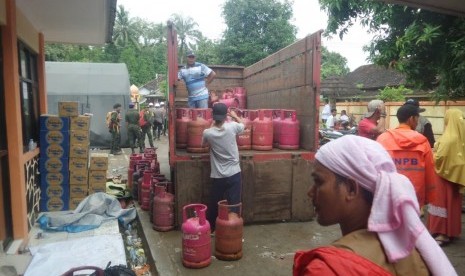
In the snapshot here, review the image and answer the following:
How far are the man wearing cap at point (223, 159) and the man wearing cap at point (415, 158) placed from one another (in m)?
1.90

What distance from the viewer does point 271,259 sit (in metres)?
4.45

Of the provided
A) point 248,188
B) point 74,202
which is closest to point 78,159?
point 74,202

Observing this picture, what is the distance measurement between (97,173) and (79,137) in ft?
2.41

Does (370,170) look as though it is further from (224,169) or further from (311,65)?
(311,65)

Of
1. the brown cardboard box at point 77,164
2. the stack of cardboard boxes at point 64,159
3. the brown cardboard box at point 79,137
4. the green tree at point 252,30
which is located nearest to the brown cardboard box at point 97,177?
the stack of cardboard boxes at point 64,159

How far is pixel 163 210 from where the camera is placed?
516cm

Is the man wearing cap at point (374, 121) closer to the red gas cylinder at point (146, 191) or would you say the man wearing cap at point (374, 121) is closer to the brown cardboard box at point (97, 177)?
the red gas cylinder at point (146, 191)

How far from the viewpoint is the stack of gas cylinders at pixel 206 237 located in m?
4.11

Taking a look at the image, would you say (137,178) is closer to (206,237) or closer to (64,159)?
(64,159)

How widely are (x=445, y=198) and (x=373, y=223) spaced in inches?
167

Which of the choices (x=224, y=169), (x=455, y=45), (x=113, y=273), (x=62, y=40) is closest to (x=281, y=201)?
(x=224, y=169)

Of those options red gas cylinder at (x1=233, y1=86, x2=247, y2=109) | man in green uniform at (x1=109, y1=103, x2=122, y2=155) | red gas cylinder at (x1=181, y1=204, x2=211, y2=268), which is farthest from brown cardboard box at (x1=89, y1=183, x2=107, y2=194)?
man in green uniform at (x1=109, y1=103, x2=122, y2=155)

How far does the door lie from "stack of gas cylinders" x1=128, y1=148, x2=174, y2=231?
1797 mm

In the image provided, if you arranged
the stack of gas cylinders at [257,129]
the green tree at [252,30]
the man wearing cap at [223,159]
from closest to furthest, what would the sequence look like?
the man wearing cap at [223,159]
the stack of gas cylinders at [257,129]
the green tree at [252,30]
